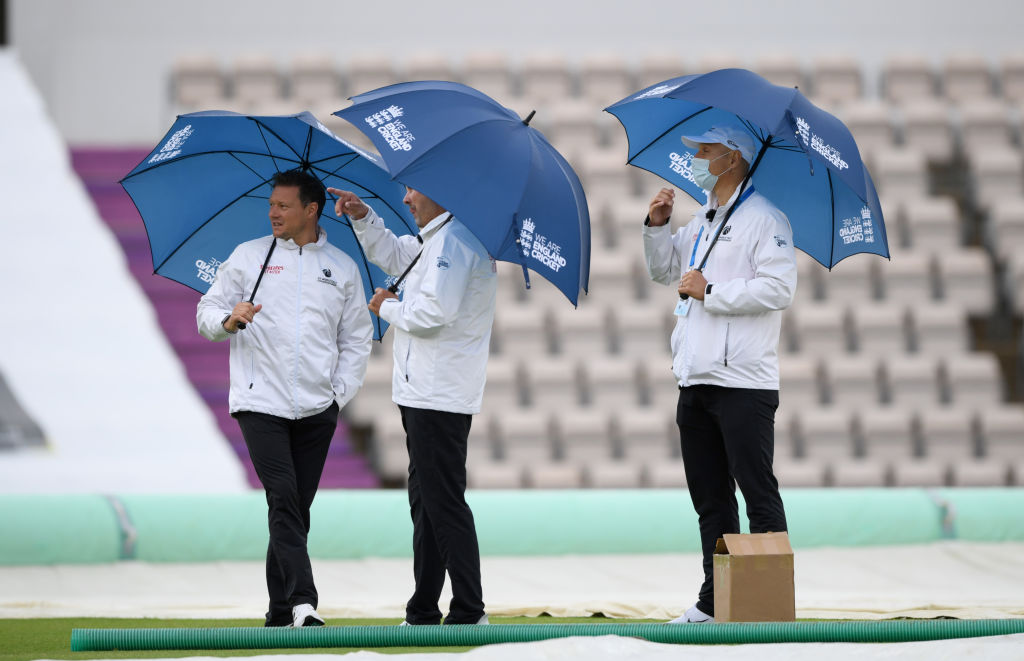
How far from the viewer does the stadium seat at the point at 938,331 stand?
8.79m

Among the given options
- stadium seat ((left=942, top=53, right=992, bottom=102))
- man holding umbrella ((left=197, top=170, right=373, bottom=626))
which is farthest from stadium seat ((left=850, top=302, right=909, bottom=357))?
man holding umbrella ((left=197, top=170, right=373, bottom=626))

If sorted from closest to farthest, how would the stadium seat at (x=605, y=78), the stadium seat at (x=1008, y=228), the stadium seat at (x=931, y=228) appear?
the stadium seat at (x=1008, y=228) → the stadium seat at (x=931, y=228) → the stadium seat at (x=605, y=78)

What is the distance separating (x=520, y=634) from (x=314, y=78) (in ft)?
25.7

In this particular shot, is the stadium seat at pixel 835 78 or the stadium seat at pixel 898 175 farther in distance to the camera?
the stadium seat at pixel 835 78

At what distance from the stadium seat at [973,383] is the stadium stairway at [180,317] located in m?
4.11

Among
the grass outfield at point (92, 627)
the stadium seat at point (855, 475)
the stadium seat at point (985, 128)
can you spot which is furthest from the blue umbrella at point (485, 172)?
the stadium seat at point (985, 128)

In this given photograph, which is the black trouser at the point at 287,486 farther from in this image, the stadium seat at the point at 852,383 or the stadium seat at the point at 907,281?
the stadium seat at the point at 907,281

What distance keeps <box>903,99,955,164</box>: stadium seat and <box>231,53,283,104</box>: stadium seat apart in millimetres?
5331

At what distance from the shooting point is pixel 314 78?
10.2 meters

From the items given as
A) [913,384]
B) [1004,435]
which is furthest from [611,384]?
[1004,435]

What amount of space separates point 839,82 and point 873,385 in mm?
3142

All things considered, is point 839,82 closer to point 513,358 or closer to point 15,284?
point 513,358

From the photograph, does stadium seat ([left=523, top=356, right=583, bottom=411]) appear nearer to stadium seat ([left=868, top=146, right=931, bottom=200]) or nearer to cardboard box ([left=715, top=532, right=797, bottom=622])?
stadium seat ([left=868, top=146, right=931, bottom=200])

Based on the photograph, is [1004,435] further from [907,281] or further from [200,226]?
[200,226]
